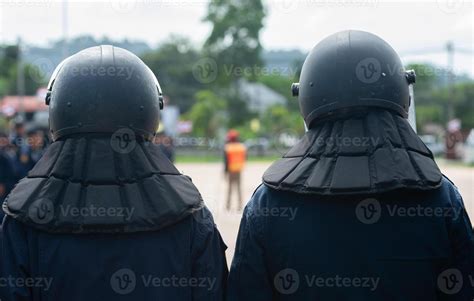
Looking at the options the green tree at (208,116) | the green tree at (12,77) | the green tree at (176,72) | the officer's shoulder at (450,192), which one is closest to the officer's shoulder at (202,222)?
the officer's shoulder at (450,192)

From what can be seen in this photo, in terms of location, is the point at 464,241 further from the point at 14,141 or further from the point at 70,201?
the point at 14,141

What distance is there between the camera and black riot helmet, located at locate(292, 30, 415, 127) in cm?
269

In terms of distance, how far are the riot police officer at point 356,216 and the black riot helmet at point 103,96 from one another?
635mm

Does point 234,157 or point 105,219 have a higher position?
point 105,219

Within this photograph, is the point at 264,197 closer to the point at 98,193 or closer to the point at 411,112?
the point at 98,193

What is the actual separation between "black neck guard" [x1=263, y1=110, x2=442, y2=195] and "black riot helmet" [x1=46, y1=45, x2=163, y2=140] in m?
0.64

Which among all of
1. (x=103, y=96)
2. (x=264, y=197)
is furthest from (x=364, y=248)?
(x=103, y=96)

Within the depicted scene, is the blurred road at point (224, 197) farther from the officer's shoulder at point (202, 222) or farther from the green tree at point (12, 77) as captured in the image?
the green tree at point (12, 77)

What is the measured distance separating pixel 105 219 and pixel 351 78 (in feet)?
3.74

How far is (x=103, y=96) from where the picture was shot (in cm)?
279

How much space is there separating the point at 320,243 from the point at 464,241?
0.56 meters

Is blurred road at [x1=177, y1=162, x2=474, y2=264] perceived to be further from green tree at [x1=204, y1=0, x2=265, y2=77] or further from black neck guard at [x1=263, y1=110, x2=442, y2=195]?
green tree at [x1=204, y1=0, x2=265, y2=77]

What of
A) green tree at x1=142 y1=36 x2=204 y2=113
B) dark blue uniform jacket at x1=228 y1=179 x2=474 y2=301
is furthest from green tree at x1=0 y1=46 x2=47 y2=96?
dark blue uniform jacket at x1=228 y1=179 x2=474 y2=301

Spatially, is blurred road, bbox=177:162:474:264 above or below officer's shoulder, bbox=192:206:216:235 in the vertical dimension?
below
